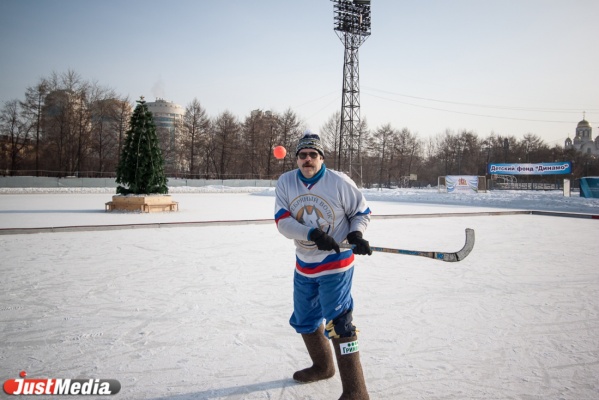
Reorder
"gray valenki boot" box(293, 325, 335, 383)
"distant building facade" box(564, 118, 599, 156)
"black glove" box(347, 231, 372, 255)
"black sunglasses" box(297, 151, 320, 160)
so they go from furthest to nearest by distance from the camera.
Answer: "distant building facade" box(564, 118, 599, 156)
"gray valenki boot" box(293, 325, 335, 383)
"black sunglasses" box(297, 151, 320, 160)
"black glove" box(347, 231, 372, 255)

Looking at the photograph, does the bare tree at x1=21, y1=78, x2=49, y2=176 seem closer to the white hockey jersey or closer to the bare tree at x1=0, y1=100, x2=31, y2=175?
the bare tree at x1=0, y1=100, x2=31, y2=175

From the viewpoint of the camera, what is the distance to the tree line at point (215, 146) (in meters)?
38.0

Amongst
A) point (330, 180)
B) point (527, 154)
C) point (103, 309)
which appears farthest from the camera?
point (527, 154)

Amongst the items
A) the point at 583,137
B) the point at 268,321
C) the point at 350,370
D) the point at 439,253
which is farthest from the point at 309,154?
the point at 583,137

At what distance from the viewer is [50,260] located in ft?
20.9

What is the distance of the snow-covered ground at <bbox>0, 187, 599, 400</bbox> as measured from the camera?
2697 millimetres

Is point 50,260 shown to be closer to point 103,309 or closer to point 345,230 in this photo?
point 103,309

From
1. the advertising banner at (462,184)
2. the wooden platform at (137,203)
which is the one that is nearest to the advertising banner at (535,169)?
the advertising banner at (462,184)

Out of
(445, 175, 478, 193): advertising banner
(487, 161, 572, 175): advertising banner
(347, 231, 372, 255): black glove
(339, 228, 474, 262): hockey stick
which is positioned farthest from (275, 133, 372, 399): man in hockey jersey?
(487, 161, 572, 175): advertising banner

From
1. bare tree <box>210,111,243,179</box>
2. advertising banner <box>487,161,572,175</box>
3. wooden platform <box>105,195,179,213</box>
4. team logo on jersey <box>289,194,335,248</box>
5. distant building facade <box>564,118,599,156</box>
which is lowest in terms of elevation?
wooden platform <box>105,195,179,213</box>

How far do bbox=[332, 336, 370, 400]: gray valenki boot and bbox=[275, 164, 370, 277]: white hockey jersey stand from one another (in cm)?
47

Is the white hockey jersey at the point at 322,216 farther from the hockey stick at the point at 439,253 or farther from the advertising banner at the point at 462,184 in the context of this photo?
the advertising banner at the point at 462,184

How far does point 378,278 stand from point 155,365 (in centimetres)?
369

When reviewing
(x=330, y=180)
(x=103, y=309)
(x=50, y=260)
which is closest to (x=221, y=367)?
(x=330, y=180)
